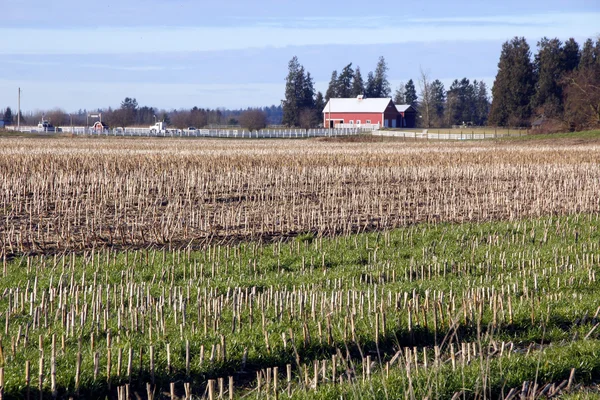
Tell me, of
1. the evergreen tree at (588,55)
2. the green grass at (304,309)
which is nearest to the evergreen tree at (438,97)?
the evergreen tree at (588,55)

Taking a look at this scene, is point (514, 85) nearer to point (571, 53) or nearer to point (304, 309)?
Answer: point (571, 53)

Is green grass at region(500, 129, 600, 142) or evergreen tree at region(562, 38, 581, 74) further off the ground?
evergreen tree at region(562, 38, 581, 74)

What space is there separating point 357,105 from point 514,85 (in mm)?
28925

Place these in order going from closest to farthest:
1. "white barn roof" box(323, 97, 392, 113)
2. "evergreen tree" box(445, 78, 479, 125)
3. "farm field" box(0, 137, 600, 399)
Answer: "farm field" box(0, 137, 600, 399) < "white barn roof" box(323, 97, 392, 113) < "evergreen tree" box(445, 78, 479, 125)

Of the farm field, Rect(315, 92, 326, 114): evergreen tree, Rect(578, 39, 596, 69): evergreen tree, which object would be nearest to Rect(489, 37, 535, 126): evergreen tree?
Rect(578, 39, 596, 69): evergreen tree

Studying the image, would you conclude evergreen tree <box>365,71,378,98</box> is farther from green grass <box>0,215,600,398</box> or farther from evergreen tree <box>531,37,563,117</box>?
green grass <box>0,215,600,398</box>

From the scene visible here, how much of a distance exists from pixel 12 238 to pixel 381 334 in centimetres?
726

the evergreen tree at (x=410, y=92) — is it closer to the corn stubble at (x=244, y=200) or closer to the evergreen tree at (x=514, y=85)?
the evergreen tree at (x=514, y=85)

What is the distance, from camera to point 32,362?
20.7 ft

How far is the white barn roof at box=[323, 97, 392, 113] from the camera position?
355 ft

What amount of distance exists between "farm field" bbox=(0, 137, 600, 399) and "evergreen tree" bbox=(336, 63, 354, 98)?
361ft

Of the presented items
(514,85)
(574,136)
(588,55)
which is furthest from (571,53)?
(574,136)

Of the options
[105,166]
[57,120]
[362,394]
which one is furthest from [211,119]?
[362,394]

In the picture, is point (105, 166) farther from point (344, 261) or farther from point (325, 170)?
point (344, 261)
